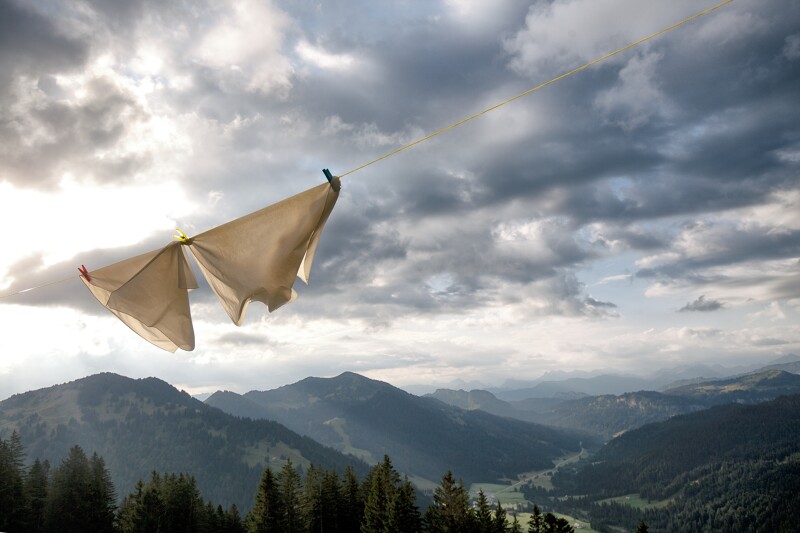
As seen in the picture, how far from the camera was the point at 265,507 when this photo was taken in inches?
1807

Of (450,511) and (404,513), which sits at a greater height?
(404,513)

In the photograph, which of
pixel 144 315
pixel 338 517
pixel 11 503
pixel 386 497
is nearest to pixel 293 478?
pixel 338 517

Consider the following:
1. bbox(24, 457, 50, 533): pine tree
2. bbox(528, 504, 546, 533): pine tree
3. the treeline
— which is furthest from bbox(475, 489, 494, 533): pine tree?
bbox(24, 457, 50, 533): pine tree

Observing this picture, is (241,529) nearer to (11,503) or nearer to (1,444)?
(11,503)

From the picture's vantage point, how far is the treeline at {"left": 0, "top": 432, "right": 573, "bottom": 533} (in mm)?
46000

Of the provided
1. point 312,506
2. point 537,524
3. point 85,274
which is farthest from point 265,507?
point 85,274

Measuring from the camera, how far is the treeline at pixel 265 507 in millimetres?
46000

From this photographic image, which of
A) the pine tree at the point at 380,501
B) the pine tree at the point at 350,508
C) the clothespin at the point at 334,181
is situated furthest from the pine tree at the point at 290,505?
the clothespin at the point at 334,181

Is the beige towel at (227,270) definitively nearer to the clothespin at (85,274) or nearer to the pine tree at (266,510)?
the clothespin at (85,274)

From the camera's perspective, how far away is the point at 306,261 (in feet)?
24.2

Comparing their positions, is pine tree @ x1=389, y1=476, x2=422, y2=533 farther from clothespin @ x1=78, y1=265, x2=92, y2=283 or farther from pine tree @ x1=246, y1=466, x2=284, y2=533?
clothespin @ x1=78, y1=265, x2=92, y2=283

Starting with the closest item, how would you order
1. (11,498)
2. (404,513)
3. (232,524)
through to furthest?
(404,513) < (11,498) < (232,524)

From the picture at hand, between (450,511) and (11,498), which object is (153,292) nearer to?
(450,511)

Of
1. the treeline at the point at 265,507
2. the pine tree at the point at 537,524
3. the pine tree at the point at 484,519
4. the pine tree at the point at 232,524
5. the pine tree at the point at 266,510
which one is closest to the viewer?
the pine tree at the point at 266,510
